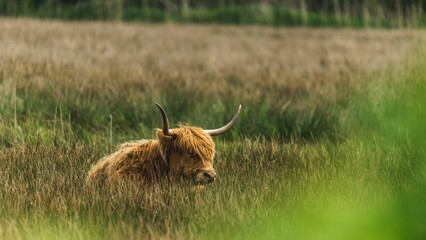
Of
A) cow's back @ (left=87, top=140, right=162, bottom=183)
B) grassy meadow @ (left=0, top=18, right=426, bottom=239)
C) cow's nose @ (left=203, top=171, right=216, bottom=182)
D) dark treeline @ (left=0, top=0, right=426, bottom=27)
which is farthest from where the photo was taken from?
dark treeline @ (left=0, top=0, right=426, bottom=27)

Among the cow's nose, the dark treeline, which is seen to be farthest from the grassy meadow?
the dark treeline

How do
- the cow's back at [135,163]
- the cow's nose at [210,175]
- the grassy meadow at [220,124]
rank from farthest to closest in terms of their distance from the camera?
the cow's back at [135,163], the cow's nose at [210,175], the grassy meadow at [220,124]

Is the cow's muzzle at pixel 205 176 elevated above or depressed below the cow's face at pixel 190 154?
below

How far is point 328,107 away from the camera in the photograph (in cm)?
774

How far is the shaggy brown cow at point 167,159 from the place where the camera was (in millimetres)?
3902

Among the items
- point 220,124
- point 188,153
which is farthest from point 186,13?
point 188,153

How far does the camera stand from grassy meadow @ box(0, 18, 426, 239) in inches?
38.9

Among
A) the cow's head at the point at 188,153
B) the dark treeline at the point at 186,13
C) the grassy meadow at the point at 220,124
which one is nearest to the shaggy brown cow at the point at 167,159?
the cow's head at the point at 188,153

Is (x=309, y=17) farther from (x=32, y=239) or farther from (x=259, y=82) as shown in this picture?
(x=32, y=239)

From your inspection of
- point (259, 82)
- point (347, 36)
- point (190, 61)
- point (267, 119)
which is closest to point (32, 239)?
point (267, 119)

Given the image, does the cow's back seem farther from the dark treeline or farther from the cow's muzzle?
the dark treeline

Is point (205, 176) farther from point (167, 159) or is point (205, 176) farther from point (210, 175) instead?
point (167, 159)

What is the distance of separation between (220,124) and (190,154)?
310 centimetres

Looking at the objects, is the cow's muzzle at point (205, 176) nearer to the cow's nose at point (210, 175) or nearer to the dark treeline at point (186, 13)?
the cow's nose at point (210, 175)
